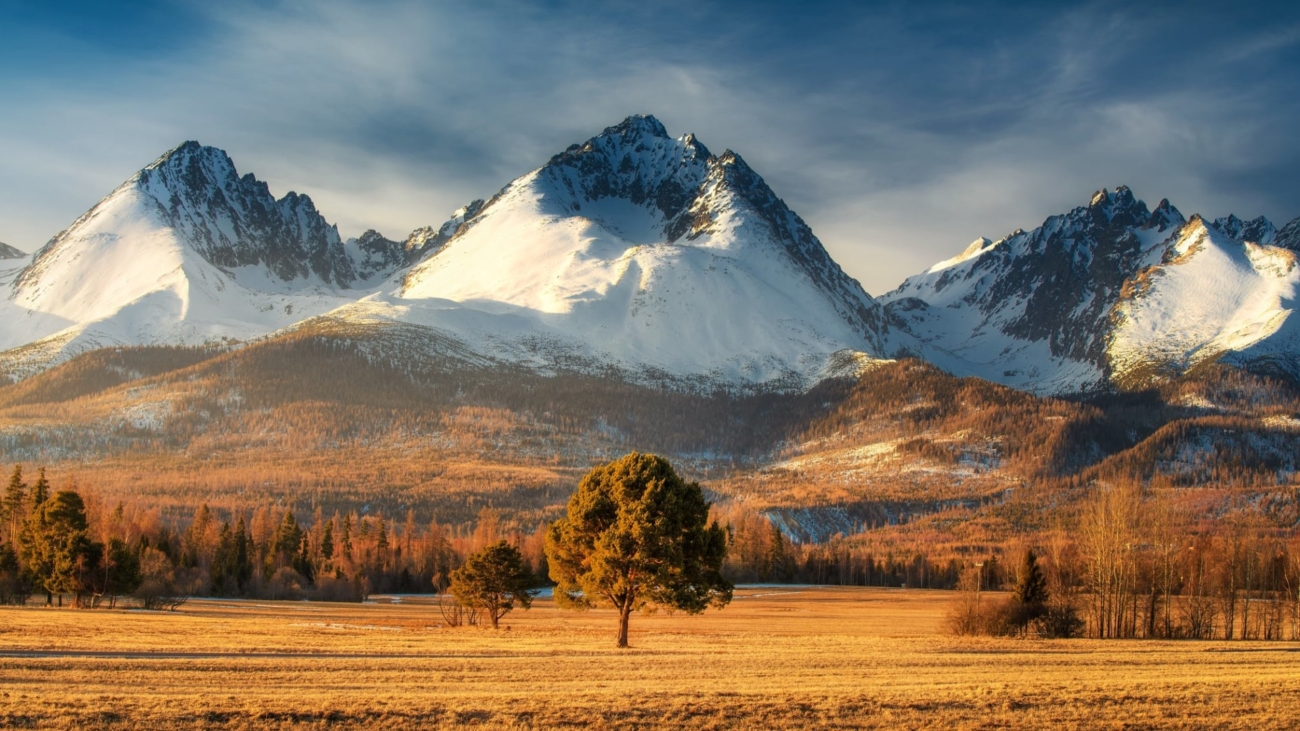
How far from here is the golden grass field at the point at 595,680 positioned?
81.9 ft

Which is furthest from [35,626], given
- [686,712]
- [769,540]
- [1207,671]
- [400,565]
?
[769,540]

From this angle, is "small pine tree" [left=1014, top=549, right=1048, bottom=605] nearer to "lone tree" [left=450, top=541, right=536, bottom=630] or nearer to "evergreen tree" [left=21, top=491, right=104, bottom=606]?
"lone tree" [left=450, top=541, right=536, bottom=630]

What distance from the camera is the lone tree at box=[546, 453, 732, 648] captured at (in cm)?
4675

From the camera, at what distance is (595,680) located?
1275 inches

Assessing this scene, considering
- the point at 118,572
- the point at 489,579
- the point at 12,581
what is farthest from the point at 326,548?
Answer: the point at 489,579

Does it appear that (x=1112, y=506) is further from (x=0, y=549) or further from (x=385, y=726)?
(x=0, y=549)

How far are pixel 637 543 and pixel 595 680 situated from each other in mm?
14859

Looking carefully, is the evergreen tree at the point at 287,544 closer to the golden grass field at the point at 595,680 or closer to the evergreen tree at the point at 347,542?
the evergreen tree at the point at 347,542

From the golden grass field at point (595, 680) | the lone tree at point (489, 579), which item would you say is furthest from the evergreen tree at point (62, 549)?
the lone tree at point (489, 579)

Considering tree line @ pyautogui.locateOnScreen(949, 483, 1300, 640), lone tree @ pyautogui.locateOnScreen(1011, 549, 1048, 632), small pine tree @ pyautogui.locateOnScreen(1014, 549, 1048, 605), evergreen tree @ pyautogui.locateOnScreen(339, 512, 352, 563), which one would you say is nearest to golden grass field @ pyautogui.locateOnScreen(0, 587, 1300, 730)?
lone tree @ pyautogui.locateOnScreen(1011, 549, 1048, 632)

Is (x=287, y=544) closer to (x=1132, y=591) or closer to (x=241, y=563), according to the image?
(x=241, y=563)

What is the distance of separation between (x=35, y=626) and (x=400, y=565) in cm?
9095

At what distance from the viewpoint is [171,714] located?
2370 centimetres

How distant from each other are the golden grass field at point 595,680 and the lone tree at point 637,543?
8.42 feet
